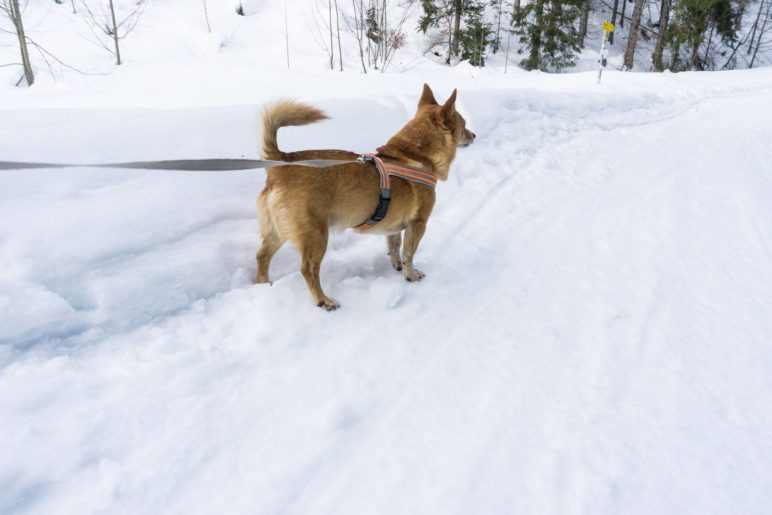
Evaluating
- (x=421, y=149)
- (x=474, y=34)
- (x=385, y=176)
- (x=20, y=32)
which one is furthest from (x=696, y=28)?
(x=20, y=32)

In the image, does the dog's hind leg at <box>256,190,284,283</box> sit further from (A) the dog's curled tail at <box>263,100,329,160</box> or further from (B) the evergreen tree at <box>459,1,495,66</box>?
(B) the evergreen tree at <box>459,1,495,66</box>

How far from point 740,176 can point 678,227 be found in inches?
80.2

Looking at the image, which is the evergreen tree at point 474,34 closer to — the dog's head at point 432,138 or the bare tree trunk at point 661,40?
the bare tree trunk at point 661,40

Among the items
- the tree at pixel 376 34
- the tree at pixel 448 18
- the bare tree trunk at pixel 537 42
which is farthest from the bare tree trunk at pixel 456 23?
the tree at pixel 376 34

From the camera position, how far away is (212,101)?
16.6 ft

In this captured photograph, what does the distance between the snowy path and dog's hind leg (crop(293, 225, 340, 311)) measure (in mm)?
108

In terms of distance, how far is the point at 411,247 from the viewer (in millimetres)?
2805

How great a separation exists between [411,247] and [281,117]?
1162mm

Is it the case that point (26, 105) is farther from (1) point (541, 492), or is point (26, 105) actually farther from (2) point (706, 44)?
(2) point (706, 44)

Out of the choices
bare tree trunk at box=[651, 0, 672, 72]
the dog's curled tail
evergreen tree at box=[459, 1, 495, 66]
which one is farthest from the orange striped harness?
bare tree trunk at box=[651, 0, 672, 72]

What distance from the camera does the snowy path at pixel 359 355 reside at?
1.48m

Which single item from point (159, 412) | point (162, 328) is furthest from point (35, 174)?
point (159, 412)

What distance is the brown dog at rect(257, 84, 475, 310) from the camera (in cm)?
235

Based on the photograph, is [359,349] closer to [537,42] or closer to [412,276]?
[412,276]
